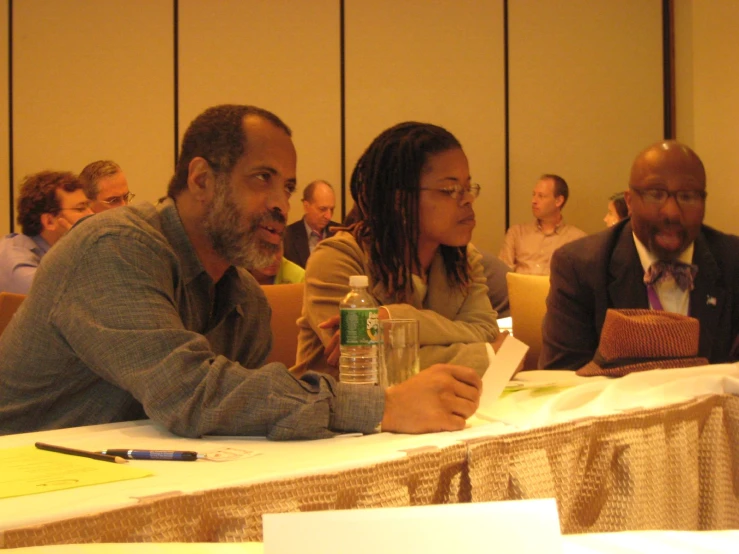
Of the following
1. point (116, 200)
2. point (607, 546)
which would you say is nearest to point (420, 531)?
point (607, 546)

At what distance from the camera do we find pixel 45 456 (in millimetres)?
1127

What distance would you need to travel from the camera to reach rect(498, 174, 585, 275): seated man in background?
20.6 feet

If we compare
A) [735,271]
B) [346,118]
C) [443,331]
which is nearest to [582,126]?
[346,118]

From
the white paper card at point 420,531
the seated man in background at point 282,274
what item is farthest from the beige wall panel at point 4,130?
the white paper card at point 420,531

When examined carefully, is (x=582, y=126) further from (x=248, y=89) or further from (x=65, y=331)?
(x=65, y=331)

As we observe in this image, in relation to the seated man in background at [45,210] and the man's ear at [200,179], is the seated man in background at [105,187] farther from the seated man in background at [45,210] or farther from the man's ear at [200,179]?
the man's ear at [200,179]

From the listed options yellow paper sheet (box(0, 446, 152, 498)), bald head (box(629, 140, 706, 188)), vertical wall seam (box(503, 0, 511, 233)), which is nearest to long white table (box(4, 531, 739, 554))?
yellow paper sheet (box(0, 446, 152, 498))

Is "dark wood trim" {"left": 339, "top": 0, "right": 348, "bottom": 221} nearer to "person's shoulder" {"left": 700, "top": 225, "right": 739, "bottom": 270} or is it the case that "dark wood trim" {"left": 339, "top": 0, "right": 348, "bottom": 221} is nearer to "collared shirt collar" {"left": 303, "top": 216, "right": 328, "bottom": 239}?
"collared shirt collar" {"left": 303, "top": 216, "right": 328, "bottom": 239}

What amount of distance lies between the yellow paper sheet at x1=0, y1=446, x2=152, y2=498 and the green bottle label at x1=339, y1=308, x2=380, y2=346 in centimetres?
51

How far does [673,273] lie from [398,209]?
800 mm

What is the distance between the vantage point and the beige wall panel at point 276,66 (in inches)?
245

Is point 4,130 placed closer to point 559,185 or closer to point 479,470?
point 559,185

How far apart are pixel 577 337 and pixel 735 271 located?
479 mm

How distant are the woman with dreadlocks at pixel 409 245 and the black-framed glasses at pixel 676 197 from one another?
1.85 feet
